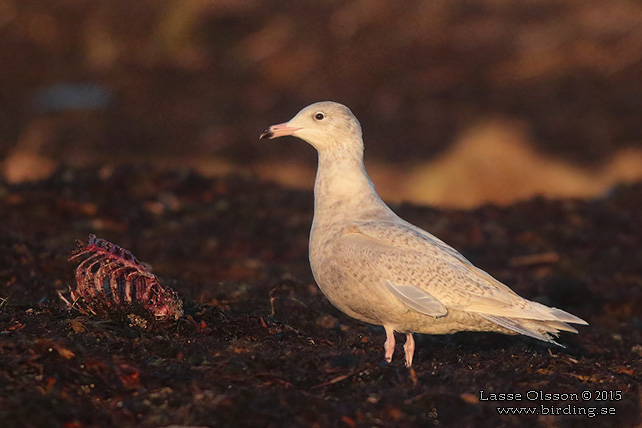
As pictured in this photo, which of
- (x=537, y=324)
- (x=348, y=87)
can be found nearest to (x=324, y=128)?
(x=537, y=324)

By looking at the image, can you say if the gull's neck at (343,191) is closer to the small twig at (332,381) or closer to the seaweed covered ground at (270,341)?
the seaweed covered ground at (270,341)

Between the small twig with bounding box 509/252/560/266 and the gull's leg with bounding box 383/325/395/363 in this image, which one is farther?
the small twig with bounding box 509/252/560/266

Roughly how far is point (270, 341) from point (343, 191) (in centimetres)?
155

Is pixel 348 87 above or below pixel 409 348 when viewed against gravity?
above

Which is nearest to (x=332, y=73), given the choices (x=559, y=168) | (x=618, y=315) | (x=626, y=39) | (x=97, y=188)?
(x=626, y=39)

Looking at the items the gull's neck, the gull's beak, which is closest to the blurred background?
the gull's beak

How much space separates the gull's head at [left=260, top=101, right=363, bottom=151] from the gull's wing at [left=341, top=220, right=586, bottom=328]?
1.03 meters

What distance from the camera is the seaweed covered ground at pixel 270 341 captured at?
5.88 m

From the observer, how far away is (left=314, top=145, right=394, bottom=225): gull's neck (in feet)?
26.5

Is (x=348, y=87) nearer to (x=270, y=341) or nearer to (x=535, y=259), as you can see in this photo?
(x=535, y=259)

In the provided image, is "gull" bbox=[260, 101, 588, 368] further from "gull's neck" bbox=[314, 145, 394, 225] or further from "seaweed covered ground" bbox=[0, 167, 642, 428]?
"seaweed covered ground" bbox=[0, 167, 642, 428]

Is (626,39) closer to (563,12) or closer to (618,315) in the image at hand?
(563,12)

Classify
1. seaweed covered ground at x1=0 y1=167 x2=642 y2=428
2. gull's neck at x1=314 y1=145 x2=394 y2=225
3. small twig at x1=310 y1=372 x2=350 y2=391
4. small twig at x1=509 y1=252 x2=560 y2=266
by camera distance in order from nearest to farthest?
seaweed covered ground at x1=0 y1=167 x2=642 y2=428
small twig at x1=310 y1=372 x2=350 y2=391
gull's neck at x1=314 y1=145 x2=394 y2=225
small twig at x1=509 y1=252 x2=560 y2=266

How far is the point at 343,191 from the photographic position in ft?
26.9
